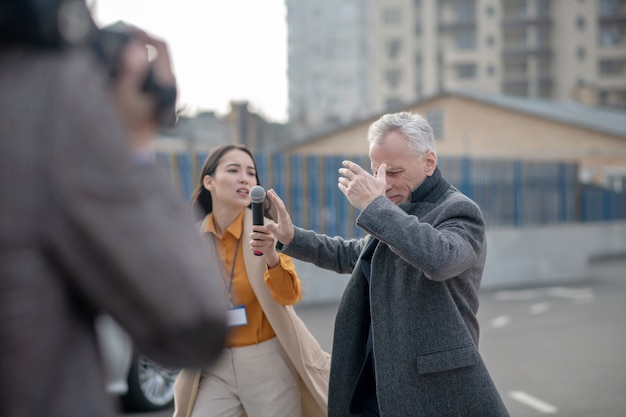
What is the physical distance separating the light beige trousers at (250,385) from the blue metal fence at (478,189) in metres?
5.48

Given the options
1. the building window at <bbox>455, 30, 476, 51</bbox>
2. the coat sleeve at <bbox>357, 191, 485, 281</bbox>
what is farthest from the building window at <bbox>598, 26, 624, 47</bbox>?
the coat sleeve at <bbox>357, 191, 485, 281</bbox>

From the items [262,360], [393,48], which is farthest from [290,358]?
[393,48]

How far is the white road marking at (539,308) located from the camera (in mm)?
13680

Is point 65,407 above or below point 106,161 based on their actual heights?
below

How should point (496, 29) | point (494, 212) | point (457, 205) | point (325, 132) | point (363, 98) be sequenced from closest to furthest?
point (457, 205) → point (494, 212) → point (325, 132) → point (496, 29) → point (363, 98)

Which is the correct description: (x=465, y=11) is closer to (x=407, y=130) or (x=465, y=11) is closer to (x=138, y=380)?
(x=138, y=380)

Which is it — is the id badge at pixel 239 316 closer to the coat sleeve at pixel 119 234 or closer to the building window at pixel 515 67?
the coat sleeve at pixel 119 234

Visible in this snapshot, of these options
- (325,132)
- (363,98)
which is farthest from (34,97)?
(363,98)

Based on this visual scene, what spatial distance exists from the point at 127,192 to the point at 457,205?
7.20 ft

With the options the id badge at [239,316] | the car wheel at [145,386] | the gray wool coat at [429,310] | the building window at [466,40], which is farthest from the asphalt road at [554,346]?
the building window at [466,40]

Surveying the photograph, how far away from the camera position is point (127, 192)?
113 centimetres

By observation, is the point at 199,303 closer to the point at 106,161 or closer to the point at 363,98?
the point at 106,161

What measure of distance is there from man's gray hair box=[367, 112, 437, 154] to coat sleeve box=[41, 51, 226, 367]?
2.21 metres

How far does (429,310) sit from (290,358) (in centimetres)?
103
